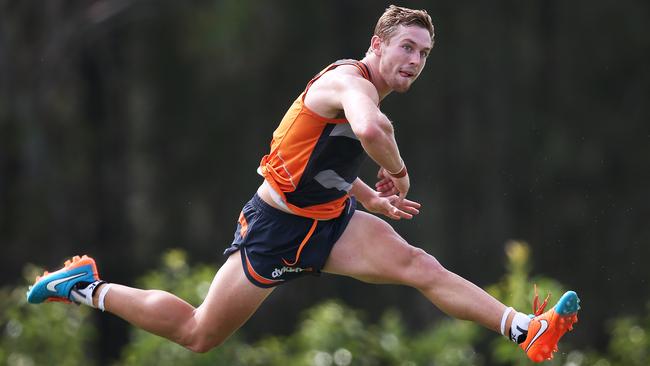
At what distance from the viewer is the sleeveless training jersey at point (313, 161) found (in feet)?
22.3

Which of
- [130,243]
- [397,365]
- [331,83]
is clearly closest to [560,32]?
[130,243]

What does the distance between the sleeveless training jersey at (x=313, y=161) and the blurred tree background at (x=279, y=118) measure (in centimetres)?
1183

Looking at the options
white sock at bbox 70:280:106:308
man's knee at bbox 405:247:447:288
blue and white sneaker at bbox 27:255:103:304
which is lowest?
man's knee at bbox 405:247:447:288

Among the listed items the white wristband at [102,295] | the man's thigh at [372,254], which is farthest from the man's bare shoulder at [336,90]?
the white wristband at [102,295]

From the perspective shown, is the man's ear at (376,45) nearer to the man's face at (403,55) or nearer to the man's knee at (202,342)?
the man's face at (403,55)

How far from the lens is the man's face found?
669 cm

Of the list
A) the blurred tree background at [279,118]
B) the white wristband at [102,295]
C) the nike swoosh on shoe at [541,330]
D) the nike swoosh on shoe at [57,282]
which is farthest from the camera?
the blurred tree background at [279,118]

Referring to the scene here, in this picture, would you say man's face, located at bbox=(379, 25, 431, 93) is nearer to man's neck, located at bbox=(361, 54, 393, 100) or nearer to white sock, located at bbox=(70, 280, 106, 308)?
man's neck, located at bbox=(361, 54, 393, 100)

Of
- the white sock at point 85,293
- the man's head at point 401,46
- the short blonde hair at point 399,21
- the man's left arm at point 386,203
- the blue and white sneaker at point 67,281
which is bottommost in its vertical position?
the white sock at point 85,293

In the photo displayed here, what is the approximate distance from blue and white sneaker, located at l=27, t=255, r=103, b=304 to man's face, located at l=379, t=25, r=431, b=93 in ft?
6.96

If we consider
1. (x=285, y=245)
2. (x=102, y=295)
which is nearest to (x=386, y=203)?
(x=285, y=245)

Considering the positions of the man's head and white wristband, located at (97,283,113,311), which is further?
white wristband, located at (97,283,113,311)

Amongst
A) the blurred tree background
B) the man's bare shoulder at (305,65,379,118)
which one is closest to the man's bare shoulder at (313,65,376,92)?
the man's bare shoulder at (305,65,379,118)

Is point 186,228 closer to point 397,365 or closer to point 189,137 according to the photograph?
point 189,137
